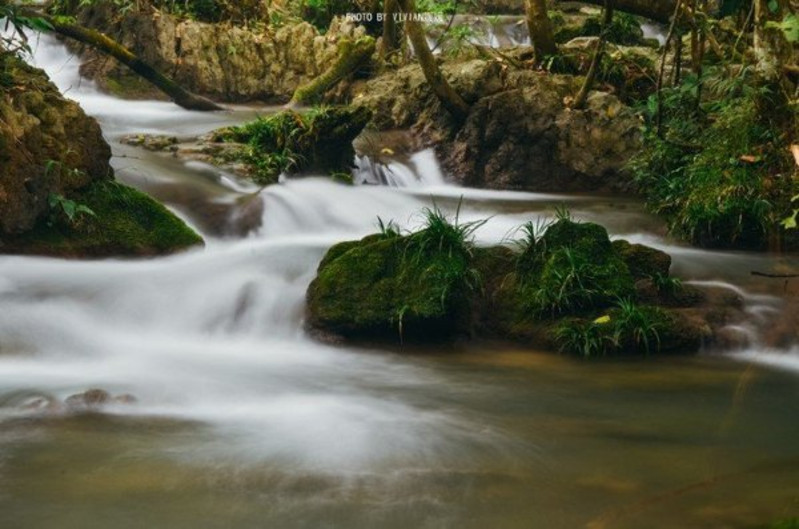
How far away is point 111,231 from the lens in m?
7.61

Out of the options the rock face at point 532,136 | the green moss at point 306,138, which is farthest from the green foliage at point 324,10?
the green moss at point 306,138

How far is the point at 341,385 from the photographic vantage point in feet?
17.6

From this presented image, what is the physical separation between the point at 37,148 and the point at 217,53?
8732 mm

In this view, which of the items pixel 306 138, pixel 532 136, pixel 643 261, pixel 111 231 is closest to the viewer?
pixel 643 261

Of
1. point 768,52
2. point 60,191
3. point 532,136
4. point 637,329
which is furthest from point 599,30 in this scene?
point 60,191

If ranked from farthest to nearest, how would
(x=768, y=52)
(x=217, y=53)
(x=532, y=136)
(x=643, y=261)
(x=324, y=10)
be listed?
(x=324, y=10) → (x=217, y=53) → (x=532, y=136) → (x=768, y=52) → (x=643, y=261)

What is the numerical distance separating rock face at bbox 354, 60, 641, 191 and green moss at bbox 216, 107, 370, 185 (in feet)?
6.23

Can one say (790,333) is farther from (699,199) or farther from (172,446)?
(172,446)

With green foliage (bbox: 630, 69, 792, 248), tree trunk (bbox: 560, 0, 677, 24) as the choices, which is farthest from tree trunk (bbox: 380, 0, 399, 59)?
green foliage (bbox: 630, 69, 792, 248)

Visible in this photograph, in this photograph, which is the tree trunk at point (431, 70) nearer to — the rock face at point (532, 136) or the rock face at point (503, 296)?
the rock face at point (532, 136)

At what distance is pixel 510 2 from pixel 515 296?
62.5 ft

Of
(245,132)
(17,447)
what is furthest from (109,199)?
(17,447)

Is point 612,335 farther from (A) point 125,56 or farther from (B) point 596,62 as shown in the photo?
(A) point 125,56

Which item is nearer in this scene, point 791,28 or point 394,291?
point 791,28
